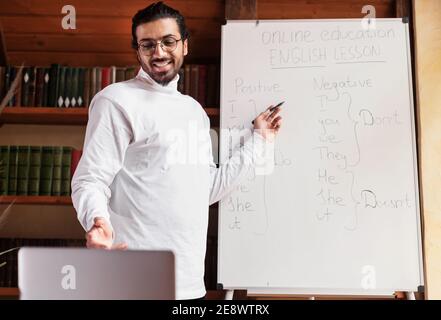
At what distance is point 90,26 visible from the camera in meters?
2.81

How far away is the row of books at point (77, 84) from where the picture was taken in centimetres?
262

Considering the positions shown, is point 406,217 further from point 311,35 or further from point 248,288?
point 311,35

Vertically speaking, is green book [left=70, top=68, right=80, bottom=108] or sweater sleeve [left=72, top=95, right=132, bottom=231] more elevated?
green book [left=70, top=68, right=80, bottom=108]

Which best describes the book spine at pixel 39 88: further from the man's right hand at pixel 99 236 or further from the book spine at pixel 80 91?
the man's right hand at pixel 99 236

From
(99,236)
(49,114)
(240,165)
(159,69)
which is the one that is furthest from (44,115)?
(99,236)

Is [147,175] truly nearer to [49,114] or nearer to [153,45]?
[153,45]

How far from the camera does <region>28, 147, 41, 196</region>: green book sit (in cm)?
257

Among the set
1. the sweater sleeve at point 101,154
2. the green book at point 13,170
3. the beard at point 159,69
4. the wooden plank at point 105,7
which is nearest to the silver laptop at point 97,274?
the sweater sleeve at point 101,154

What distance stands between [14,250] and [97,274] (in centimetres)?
195

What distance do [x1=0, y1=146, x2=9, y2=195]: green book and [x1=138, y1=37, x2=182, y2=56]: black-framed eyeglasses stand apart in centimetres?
96

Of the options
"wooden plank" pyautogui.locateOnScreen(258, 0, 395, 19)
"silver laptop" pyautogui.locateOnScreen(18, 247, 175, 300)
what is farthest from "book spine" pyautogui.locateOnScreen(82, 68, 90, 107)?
"silver laptop" pyautogui.locateOnScreen(18, 247, 175, 300)

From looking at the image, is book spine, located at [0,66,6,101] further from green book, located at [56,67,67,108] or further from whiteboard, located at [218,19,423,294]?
whiteboard, located at [218,19,423,294]

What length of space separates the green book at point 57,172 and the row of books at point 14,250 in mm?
252
